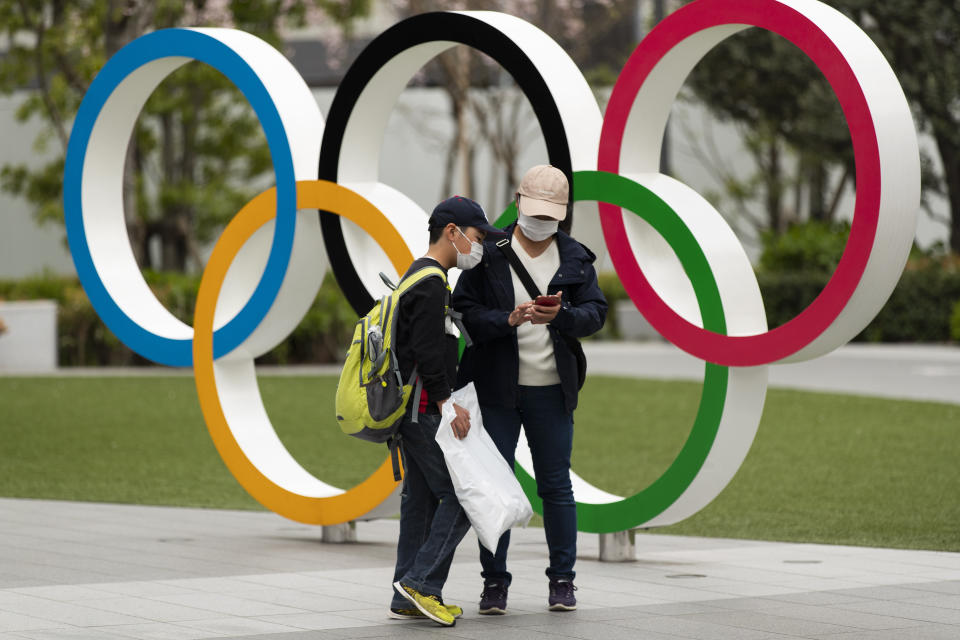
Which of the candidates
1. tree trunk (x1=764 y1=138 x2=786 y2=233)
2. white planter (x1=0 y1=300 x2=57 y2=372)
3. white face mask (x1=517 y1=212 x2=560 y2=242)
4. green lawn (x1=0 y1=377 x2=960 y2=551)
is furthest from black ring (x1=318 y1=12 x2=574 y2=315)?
tree trunk (x1=764 y1=138 x2=786 y2=233)

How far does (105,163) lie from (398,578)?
4.46m

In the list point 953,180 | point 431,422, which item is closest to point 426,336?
point 431,422

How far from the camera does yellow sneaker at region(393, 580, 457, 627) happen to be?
6.00 m

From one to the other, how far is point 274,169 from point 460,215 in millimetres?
2753

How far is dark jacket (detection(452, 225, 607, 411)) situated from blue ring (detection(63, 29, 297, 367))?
7.86 feet

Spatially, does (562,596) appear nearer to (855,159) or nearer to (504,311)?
(504,311)

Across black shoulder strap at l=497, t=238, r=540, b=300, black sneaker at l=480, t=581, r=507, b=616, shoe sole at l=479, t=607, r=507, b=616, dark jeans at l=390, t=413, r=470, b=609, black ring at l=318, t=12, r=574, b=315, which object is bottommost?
shoe sole at l=479, t=607, r=507, b=616

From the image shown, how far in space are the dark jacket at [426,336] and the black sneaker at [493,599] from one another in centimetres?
89

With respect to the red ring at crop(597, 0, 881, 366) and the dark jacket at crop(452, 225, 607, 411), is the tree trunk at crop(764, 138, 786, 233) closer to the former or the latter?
the red ring at crop(597, 0, 881, 366)

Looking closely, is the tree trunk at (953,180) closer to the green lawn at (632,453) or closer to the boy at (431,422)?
the green lawn at (632,453)

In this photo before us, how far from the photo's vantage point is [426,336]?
236 inches

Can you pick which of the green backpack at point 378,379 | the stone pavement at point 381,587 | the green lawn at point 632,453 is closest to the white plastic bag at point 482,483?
the green backpack at point 378,379

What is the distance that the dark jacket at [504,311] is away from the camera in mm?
6273

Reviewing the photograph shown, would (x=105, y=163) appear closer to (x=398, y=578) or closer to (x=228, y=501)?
(x=228, y=501)
